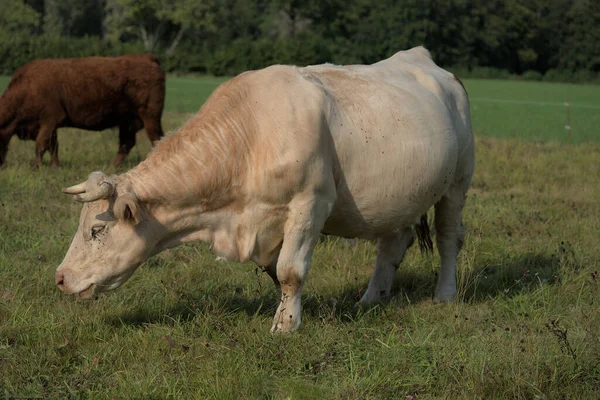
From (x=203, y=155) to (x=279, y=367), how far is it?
4.72 ft

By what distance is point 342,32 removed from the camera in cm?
6412

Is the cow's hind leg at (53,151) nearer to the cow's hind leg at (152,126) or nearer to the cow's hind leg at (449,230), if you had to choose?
the cow's hind leg at (152,126)

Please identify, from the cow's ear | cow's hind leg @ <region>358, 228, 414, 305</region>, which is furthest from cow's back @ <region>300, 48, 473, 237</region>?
the cow's ear

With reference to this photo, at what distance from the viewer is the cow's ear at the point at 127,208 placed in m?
5.05

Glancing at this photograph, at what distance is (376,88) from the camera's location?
599cm

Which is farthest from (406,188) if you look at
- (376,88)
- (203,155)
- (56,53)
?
(56,53)

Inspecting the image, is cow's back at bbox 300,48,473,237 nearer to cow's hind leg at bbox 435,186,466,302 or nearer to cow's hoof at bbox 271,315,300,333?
cow's hind leg at bbox 435,186,466,302

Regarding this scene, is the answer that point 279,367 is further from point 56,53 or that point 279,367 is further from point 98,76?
point 56,53

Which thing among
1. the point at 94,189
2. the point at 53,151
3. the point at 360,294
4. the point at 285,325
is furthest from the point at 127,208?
the point at 53,151

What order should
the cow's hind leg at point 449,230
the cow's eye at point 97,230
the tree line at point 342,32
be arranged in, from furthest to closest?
the tree line at point 342,32, the cow's hind leg at point 449,230, the cow's eye at point 97,230

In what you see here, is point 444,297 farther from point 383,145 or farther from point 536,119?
point 536,119

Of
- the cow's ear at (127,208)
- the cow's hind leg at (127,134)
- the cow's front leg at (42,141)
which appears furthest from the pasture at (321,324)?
the cow's hind leg at (127,134)

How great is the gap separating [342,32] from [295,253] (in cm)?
6035

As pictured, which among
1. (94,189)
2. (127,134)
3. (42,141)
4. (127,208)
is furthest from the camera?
(127,134)
